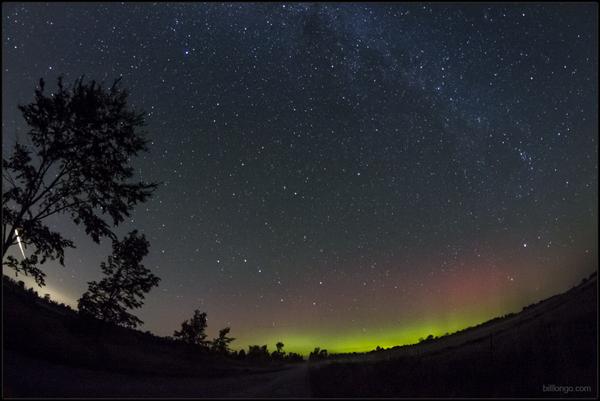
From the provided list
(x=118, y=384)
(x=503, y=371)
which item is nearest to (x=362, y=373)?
(x=503, y=371)

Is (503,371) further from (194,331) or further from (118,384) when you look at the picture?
(194,331)

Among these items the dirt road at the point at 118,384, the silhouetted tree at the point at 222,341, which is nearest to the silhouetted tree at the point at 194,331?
the silhouetted tree at the point at 222,341

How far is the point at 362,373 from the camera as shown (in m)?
16.1

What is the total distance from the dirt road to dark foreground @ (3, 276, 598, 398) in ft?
0.12

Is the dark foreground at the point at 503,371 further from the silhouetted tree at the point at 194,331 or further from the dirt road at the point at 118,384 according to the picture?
the silhouetted tree at the point at 194,331

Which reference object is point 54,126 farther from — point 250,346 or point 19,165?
point 250,346

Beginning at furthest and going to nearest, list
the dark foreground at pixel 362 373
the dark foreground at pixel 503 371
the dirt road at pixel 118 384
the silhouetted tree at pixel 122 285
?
the silhouetted tree at pixel 122 285, the dirt road at pixel 118 384, the dark foreground at pixel 362 373, the dark foreground at pixel 503 371

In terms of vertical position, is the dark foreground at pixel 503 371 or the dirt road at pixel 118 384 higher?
the dark foreground at pixel 503 371

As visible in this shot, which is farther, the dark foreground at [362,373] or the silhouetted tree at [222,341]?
the silhouetted tree at [222,341]

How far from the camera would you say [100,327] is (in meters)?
28.1

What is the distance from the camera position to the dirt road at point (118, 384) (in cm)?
1343

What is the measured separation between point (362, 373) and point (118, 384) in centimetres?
946

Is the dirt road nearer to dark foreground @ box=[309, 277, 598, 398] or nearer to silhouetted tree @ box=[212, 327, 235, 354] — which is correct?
dark foreground @ box=[309, 277, 598, 398]

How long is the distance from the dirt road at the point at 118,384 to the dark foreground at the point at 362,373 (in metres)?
0.04
